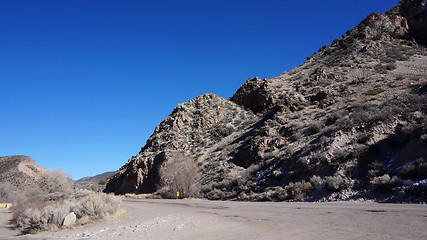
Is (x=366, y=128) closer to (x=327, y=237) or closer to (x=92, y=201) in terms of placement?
(x=327, y=237)

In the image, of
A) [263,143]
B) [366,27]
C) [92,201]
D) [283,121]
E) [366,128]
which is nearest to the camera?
[92,201]

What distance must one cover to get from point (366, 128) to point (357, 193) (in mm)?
8733

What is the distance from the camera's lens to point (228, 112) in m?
51.5

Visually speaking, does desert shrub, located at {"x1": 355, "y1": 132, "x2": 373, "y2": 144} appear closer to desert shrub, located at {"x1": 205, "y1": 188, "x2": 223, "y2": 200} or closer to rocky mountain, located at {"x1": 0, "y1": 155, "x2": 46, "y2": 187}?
desert shrub, located at {"x1": 205, "y1": 188, "x2": 223, "y2": 200}

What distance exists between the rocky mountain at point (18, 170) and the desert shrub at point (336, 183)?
49.4 m

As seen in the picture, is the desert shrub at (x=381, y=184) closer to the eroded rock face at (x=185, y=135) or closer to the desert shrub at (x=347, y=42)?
the eroded rock face at (x=185, y=135)

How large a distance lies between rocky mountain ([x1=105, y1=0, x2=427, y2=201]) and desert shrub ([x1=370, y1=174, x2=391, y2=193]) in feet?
0.15

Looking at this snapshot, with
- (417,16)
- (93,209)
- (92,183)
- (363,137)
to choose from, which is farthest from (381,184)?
(92,183)

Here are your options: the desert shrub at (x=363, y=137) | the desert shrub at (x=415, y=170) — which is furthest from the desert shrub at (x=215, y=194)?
the desert shrub at (x=415, y=170)

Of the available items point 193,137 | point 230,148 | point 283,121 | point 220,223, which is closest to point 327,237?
point 220,223

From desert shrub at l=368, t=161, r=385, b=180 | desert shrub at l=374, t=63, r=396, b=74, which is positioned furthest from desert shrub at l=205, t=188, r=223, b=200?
desert shrub at l=374, t=63, r=396, b=74

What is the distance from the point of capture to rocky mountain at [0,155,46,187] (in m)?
50.2

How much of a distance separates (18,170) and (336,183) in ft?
201

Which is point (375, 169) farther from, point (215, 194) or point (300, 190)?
point (215, 194)
